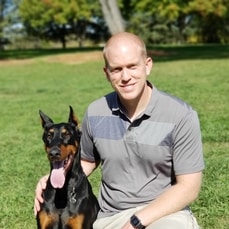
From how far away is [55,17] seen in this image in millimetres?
60969

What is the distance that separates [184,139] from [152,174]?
0.35 meters

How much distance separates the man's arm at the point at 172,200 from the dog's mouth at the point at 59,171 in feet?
1.78

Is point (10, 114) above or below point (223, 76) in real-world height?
above

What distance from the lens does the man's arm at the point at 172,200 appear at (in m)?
3.60

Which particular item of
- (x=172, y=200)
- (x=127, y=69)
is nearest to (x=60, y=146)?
(x=127, y=69)

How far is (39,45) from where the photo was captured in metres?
76.9

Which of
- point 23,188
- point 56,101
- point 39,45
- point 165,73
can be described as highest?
point 23,188

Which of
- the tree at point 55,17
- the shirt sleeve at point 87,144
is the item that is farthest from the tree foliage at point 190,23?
the shirt sleeve at point 87,144

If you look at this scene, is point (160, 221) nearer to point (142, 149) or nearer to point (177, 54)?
Answer: point (142, 149)

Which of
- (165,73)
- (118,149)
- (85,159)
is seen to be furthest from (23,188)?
(165,73)

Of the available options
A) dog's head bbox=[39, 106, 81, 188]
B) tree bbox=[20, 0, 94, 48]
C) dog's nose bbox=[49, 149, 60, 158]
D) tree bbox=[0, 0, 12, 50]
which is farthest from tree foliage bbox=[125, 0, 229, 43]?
dog's nose bbox=[49, 149, 60, 158]

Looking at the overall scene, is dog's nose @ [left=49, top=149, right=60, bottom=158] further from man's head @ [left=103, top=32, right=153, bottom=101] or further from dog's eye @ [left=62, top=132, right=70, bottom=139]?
man's head @ [left=103, top=32, right=153, bottom=101]

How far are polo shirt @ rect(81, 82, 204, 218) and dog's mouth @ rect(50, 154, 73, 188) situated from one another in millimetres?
291

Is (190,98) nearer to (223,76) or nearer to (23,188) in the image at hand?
(223,76)
